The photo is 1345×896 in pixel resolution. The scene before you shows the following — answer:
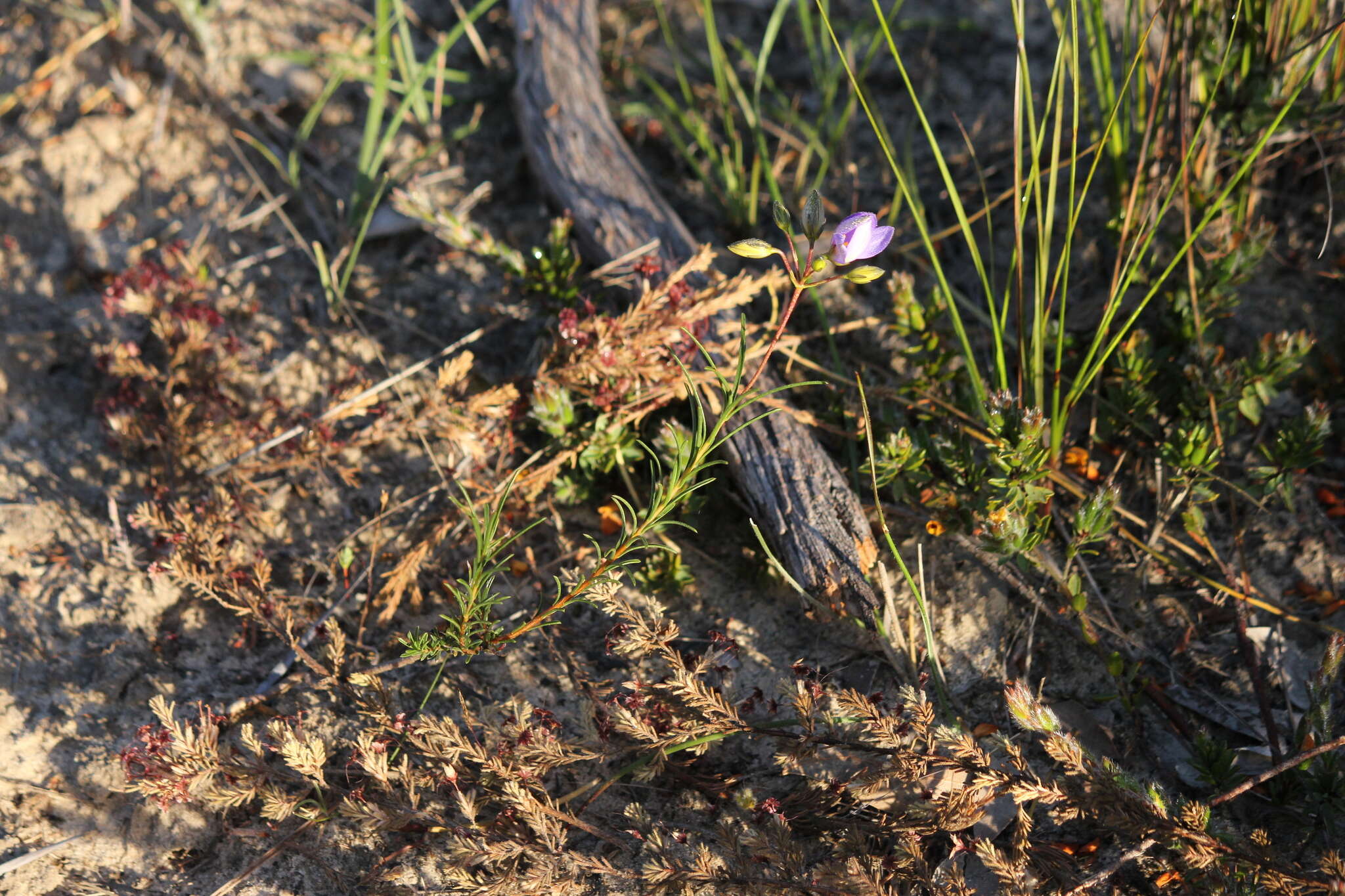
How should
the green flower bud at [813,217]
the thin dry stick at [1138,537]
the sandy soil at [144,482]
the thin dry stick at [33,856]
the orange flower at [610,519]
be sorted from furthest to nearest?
1. the orange flower at [610,519]
2. the thin dry stick at [1138,537]
3. the sandy soil at [144,482]
4. the thin dry stick at [33,856]
5. the green flower bud at [813,217]

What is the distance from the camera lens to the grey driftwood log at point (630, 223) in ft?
7.59

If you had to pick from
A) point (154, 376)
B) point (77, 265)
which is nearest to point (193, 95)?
point (77, 265)

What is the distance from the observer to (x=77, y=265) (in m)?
3.20

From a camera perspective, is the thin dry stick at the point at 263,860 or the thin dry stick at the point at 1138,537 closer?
the thin dry stick at the point at 263,860

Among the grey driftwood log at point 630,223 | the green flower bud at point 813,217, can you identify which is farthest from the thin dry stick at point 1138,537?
the green flower bud at point 813,217

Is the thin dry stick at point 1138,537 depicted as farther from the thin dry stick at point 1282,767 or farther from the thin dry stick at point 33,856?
the thin dry stick at point 33,856

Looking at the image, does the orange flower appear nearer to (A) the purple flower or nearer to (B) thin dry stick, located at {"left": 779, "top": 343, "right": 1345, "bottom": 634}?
(B) thin dry stick, located at {"left": 779, "top": 343, "right": 1345, "bottom": 634}

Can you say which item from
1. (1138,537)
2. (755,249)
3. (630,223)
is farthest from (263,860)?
(1138,537)

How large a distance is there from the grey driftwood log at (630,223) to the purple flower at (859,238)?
2.69 ft

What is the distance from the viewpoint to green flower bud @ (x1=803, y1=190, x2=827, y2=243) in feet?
5.32

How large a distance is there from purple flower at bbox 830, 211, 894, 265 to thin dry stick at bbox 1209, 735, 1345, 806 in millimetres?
1422

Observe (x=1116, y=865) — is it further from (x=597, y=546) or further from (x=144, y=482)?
(x=144, y=482)

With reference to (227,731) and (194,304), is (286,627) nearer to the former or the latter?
(227,731)

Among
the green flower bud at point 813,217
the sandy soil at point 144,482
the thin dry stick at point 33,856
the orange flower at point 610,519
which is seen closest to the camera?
the green flower bud at point 813,217
